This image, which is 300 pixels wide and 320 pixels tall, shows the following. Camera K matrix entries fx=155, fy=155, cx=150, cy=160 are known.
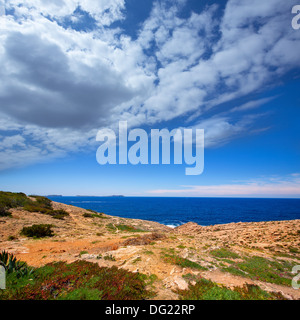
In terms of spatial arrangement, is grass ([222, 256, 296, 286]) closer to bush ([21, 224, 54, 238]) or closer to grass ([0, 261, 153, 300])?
grass ([0, 261, 153, 300])

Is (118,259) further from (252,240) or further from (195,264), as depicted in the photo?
(252,240)

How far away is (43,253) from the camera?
38.9 ft

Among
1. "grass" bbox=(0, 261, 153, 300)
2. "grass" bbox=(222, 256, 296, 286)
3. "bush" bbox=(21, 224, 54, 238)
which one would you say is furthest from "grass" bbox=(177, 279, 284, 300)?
"bush" bbox=(21, 224, 54, 238)

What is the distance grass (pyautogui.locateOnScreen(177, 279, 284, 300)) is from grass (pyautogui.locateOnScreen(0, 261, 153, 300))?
5.85 ft

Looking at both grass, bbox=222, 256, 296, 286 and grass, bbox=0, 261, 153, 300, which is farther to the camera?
grass, bbox=222, 256, 296, 286

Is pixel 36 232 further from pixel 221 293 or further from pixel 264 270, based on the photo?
pixel 264 270

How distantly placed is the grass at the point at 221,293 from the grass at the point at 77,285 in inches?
70.2

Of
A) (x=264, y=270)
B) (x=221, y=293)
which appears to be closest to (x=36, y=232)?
(x=221, y=293)

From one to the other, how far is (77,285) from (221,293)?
624 centimetres

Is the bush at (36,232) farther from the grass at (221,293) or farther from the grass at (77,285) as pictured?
the grass at (221,293)

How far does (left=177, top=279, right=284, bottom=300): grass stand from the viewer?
21.1ft

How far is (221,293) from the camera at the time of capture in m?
6.69
